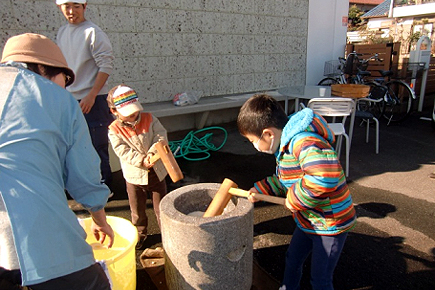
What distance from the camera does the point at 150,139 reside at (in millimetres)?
2633

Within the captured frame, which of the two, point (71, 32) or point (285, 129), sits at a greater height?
point (71, 32)

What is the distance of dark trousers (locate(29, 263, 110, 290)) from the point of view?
1253mm

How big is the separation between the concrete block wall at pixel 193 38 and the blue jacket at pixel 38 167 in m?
3.95

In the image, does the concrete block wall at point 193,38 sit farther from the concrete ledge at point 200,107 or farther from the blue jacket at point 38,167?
the blue jacket at point 38,167

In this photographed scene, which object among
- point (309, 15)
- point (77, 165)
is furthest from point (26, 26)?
point (309, 15)

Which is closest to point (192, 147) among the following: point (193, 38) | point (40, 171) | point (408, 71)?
point (193, 38)

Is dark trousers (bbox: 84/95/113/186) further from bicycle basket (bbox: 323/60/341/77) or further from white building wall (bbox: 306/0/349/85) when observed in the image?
bicycle basket (bbox: 323/60/341/77)

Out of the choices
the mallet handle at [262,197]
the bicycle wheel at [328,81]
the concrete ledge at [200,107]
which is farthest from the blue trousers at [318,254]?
the bicycle wheel at [328,81]

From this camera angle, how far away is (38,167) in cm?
117

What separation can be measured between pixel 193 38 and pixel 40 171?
5.06 metres

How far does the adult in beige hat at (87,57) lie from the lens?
3.23 metres

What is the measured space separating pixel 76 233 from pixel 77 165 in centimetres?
27

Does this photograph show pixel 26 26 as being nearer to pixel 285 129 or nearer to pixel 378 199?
pixel 285 129

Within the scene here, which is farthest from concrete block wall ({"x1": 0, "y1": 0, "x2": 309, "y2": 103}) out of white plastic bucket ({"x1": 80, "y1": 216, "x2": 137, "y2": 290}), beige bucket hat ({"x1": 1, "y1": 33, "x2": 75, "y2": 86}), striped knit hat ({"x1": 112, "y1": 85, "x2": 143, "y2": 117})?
beige bucket hat ({"x1": 1, "y1": 33, "x2": 75, "y2": 86})
